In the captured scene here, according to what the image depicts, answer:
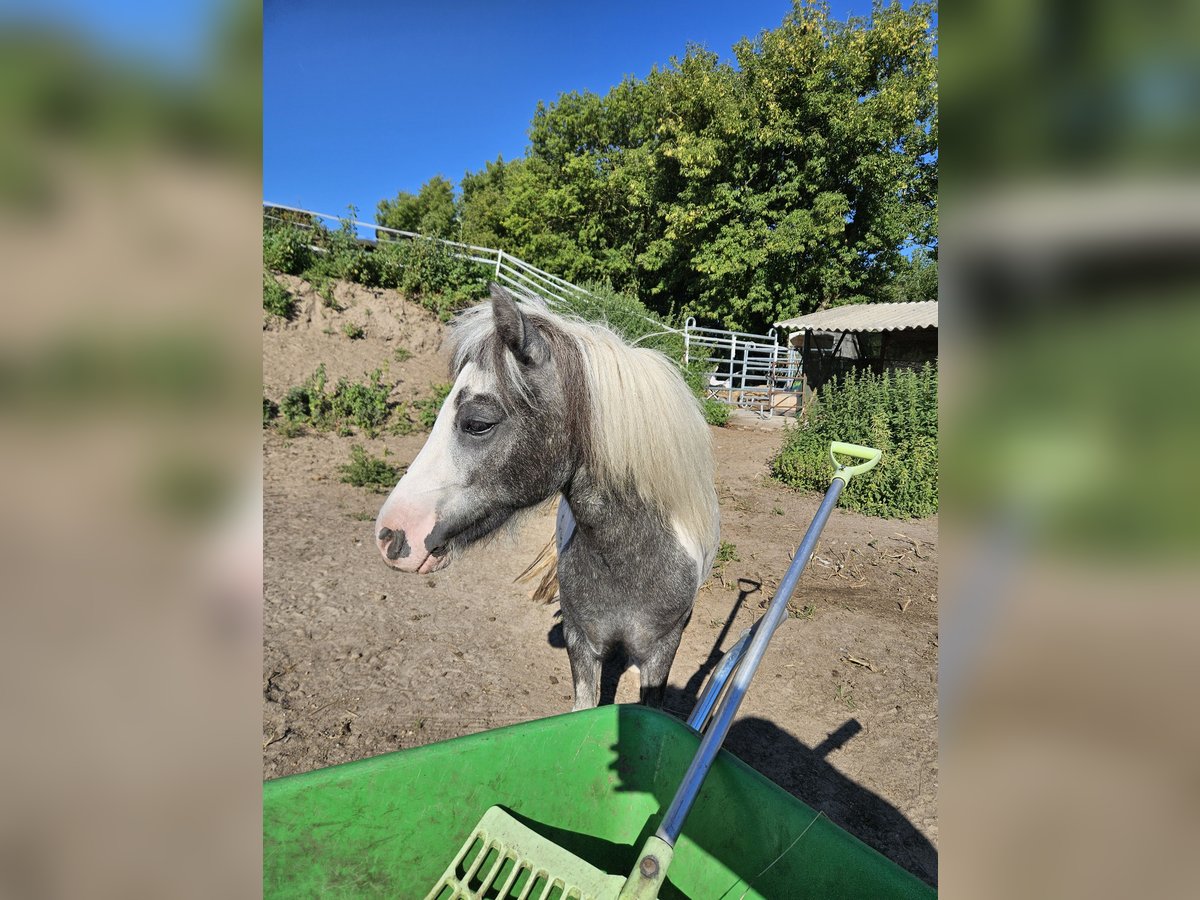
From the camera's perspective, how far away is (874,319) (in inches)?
408

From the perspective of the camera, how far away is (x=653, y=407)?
179 cm

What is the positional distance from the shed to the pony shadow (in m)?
8.17

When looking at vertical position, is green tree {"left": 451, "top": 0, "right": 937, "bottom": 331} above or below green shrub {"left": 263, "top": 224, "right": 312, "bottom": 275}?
above

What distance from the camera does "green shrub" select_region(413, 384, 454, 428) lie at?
833 centimetres

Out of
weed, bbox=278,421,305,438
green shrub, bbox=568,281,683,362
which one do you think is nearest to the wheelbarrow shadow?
weed, bbox=278,421,305,438

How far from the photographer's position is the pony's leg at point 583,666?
6.87 ft

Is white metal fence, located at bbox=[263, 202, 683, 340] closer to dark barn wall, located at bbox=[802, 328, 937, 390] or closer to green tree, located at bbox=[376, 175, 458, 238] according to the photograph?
dark barn wall, located at bbox=[802, 328, 937, 390]
